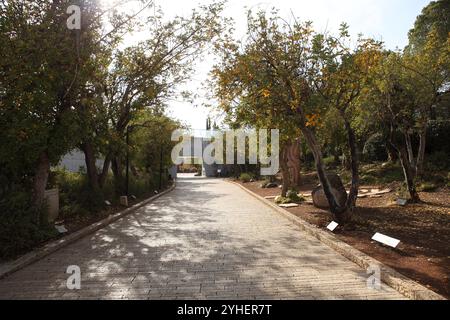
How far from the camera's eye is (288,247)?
25.7ft

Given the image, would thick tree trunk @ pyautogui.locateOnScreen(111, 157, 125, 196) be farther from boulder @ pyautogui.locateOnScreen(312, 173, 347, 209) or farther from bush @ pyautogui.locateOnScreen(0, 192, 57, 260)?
bush @ pyautogui.locateOnScreen(0, 192, 57, 260)

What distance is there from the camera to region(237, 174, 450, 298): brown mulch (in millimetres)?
5707

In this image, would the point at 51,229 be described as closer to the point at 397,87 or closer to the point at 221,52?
the point at 221,52

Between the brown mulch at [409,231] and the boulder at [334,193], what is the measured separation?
0.33 m

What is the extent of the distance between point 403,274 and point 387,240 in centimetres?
147

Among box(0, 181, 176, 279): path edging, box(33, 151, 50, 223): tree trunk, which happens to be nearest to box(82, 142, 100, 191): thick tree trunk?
box(0, 181, 176, 279): path edging

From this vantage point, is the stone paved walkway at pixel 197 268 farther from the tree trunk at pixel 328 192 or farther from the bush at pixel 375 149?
the bush at pixel 375 149

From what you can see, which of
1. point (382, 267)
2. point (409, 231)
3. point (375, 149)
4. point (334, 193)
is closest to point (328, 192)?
point (409, 231)

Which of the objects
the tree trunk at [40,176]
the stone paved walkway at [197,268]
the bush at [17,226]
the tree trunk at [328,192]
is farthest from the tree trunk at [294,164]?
the bush at [17,226]

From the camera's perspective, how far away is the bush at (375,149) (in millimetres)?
24219

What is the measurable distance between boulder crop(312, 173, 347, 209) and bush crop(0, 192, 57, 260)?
791 centimetres

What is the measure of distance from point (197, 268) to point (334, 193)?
677 cm

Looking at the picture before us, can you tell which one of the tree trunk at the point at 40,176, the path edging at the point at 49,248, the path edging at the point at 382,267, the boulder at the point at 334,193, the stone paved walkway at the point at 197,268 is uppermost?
the tree trunk at the point at 40,176
